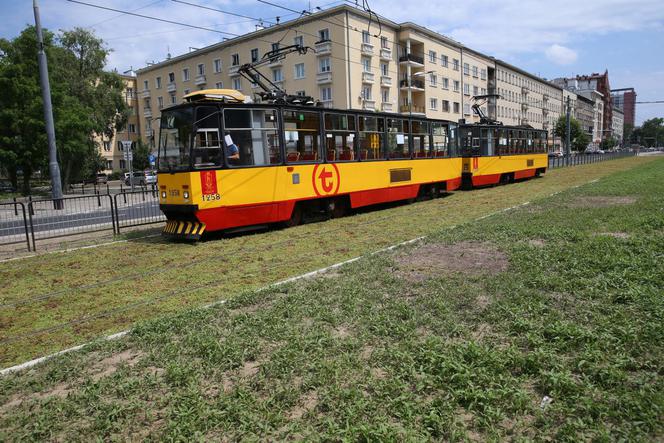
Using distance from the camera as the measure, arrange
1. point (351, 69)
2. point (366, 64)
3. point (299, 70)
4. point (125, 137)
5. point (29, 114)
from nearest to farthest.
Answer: point (29, 114), point (351, 69), point (366, 64), point (299, 70), point (125, 137)

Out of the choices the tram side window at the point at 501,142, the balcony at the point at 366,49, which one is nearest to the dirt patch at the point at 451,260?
the tram side window at the point at 501,142

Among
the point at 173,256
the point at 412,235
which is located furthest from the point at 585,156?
the point at 173,256

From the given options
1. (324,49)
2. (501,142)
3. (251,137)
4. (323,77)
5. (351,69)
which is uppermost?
(324,49)

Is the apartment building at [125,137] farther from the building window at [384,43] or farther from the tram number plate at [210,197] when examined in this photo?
the tram number plate at [210,197]

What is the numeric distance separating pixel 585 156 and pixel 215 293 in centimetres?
5719

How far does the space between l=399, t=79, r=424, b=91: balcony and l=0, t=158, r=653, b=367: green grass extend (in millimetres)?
42356

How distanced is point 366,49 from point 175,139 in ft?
128

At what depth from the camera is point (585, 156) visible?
54344 millimetres

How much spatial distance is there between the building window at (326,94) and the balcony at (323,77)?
799 millimetres

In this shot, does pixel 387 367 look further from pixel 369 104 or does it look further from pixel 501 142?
pixel 369 104

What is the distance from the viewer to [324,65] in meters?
46.5

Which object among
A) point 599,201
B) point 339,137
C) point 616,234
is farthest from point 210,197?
point 599,201

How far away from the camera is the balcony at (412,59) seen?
170ft

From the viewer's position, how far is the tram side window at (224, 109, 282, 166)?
1078cm
